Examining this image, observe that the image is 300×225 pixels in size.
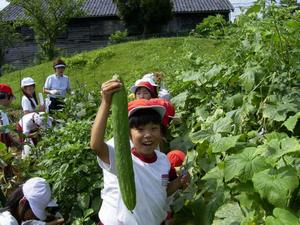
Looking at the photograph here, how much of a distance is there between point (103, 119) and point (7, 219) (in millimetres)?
949

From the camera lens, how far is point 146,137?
260 centimetres

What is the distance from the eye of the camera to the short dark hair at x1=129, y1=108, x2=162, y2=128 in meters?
2.64

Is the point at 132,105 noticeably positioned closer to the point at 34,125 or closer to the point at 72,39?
the point at 34,125

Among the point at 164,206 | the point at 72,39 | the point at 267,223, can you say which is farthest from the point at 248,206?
the point at 72,39

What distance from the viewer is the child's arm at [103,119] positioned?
222cm

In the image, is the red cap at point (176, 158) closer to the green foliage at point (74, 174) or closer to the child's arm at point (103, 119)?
the green foliage at point (74, 174)

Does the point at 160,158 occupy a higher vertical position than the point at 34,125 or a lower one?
higher

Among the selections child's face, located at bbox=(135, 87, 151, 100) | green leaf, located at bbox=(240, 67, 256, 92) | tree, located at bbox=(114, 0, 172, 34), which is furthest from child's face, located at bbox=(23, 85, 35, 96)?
tree, located at bbox=(114, 0, 172, 34)

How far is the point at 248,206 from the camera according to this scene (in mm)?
2307

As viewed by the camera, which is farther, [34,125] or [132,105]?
[34,125]

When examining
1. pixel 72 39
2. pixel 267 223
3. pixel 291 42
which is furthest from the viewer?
pixel 72 39

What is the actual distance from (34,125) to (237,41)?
8.44ft

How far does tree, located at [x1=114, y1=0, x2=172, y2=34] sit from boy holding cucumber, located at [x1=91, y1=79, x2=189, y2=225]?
24097 millimetres

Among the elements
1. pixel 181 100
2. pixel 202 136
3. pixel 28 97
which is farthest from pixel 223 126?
pixel 28 97
